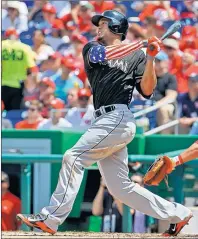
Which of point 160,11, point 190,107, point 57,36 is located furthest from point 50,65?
point 190,107

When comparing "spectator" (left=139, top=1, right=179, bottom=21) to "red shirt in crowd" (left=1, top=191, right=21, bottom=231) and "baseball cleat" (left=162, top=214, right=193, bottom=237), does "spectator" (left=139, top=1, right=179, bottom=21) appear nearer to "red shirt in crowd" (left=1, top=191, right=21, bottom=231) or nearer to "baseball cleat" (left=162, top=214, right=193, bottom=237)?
"red shirt in crowd" (left=1, top=191, right=21, bottom=231)

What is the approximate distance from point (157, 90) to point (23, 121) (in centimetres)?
176

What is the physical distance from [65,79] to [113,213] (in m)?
3.90

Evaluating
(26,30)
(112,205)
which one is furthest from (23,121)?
(26,30)

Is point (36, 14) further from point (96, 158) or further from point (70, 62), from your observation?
point (96, 158)

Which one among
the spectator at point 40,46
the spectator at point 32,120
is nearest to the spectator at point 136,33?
the spectator at point 40,46

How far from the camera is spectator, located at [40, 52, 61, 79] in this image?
11.6 m

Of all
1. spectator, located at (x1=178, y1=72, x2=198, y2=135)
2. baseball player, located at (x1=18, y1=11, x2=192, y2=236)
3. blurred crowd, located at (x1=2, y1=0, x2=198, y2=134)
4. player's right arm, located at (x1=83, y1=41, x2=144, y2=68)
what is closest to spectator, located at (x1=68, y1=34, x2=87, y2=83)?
blurred crowd, located at (x1=2, y1=0, x2=198, y2=134)

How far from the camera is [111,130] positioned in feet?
18.8

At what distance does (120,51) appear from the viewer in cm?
568

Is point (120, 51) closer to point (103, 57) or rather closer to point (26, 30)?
point (103, 57)

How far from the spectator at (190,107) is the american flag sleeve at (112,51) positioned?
369cm

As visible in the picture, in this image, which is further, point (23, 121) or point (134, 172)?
point (23, 121)

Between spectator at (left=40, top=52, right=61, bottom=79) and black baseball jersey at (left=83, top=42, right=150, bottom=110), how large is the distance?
18.8 feet
